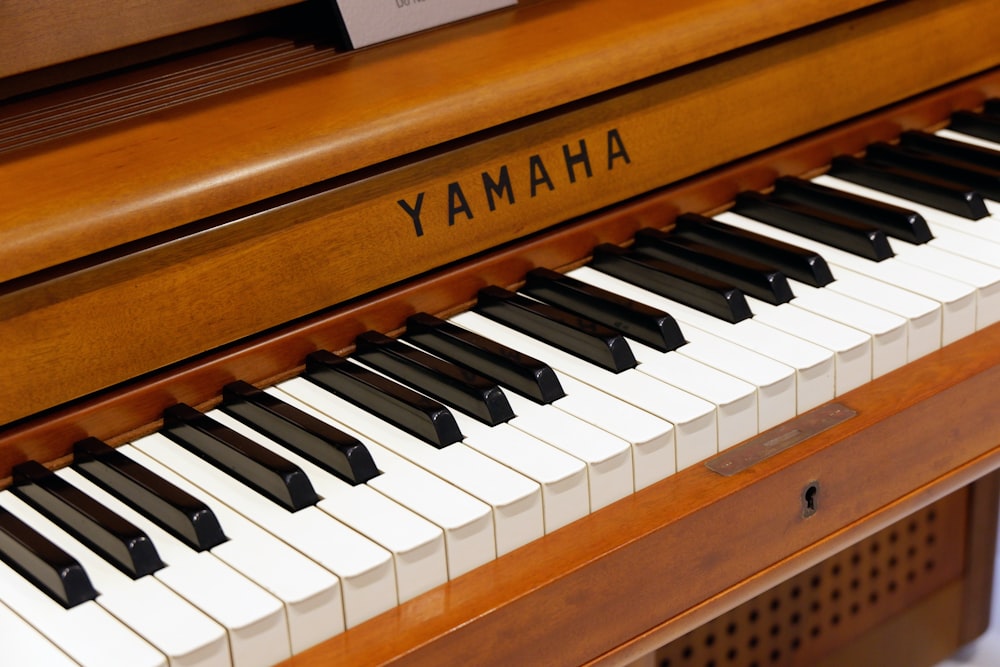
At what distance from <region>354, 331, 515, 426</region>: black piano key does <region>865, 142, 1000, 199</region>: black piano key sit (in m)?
0.85

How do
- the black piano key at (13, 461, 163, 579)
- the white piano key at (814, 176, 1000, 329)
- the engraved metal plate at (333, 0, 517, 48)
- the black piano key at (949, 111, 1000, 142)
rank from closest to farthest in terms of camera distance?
the black piano key at (13, 461, 163, 579) < the white piano key at (814, 176, 1000, 329) < the engraved metal plate at (333, 0, 517, 48) < the black piano key at (949, 111, 1000, 142)

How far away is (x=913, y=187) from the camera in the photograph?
1.93 meters

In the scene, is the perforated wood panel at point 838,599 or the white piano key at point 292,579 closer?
the white piano key at point 292,579

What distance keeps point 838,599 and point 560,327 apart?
1.00 meters

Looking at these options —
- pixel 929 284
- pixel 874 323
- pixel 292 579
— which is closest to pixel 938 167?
pixel 929 284

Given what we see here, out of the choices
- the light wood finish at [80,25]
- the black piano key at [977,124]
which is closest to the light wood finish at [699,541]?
the black piano key at [977,124]

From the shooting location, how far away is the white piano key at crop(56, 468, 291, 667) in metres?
1.16

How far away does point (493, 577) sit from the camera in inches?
51.1

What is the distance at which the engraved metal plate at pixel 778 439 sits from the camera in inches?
57.3

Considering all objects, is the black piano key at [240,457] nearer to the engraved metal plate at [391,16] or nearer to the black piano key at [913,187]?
the engraved metal plate at [391,16]

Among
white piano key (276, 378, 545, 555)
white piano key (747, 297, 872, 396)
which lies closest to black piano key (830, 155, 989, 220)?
white piano key (747, 297, 872, 396)

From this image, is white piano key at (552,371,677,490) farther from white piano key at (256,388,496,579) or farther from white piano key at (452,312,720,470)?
white piano key at (256,388,496,579)

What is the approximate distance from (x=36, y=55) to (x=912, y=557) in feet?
5.63

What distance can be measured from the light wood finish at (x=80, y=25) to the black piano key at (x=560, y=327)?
0.48 meters
